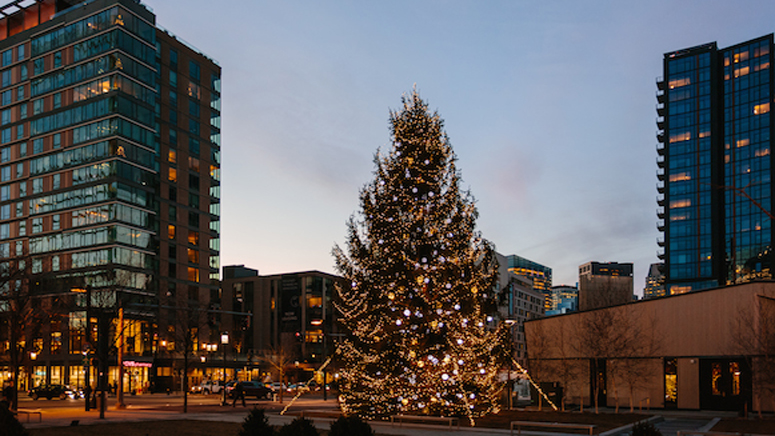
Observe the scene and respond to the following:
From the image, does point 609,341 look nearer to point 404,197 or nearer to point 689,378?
point 689,378

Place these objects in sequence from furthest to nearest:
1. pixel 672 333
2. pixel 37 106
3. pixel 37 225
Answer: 1. pixel 37 106
2. pixel 37 225
3. pixel 672 333

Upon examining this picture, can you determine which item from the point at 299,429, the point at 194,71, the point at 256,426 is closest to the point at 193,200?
the point at 194,71

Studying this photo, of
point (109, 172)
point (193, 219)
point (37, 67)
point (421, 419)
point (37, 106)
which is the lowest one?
point (421, 419)

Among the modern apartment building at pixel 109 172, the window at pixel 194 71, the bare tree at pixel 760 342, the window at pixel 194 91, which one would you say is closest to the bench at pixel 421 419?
the bare tree at pixel 760 342

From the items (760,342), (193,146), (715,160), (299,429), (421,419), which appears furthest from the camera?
(715,160)

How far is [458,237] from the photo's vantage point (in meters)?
28.8

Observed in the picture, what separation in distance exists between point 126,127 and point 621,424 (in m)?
88.4

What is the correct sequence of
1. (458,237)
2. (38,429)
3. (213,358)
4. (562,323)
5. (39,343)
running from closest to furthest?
(38,429)
(458,237)
(562,323)
(39,343)
(213,358)

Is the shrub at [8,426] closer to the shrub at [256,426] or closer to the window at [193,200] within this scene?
the shrub at [256,426]

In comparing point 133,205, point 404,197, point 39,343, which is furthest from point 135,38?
point 404,197

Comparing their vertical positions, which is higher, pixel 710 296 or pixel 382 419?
pixel 710 296

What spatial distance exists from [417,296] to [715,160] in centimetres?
13355

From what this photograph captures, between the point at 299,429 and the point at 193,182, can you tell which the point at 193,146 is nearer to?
the point at 193,182

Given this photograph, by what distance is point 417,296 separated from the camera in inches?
1115
